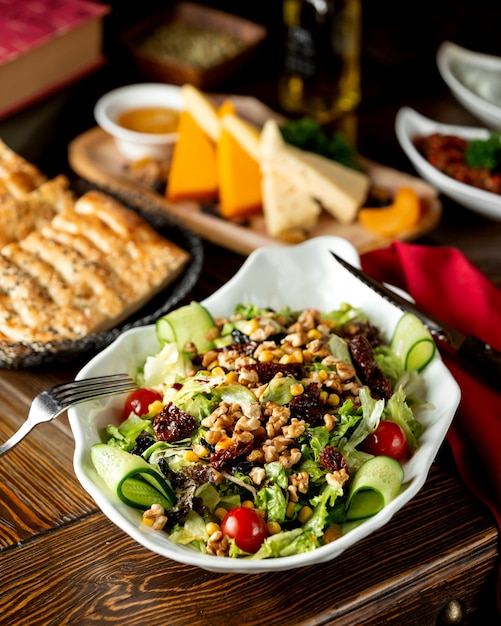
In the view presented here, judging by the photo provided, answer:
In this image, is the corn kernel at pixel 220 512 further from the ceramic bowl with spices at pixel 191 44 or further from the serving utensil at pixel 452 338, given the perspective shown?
the ceramic bowl with spices at pixel 191 44

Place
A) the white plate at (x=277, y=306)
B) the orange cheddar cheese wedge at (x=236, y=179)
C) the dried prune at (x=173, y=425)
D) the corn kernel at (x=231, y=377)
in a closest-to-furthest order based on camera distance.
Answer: the white plate at (x=277, y=306) < the dried prune at (x=173, y=425) < the corn kernel at (x=231, y=377) < the orange cheddar cheese wedge at (x=236, y=179)

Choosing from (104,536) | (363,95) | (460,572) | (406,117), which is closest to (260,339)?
(104,536)

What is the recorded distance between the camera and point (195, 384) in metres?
2.12

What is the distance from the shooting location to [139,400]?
85.4 inches

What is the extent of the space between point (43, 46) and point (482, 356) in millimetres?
2471

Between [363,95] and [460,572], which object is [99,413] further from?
[363,95]

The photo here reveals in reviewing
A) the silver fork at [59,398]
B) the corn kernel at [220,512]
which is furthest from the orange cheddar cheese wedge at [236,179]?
the corn kernel at [220,512]

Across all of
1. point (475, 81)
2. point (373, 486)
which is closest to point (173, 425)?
point (373, 486)

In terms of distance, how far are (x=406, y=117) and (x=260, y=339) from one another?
2011mm

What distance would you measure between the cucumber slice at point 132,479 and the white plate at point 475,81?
2953 millimetres

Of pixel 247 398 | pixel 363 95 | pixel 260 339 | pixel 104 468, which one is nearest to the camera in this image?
pixel 104 468

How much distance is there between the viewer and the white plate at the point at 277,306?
1.76 metres

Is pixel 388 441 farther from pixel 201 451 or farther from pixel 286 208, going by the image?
pixel 286 208

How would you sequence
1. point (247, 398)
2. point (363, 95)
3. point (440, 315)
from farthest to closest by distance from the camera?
1. point (363, 95)
2. point (440, 315)
3. point (247, 398)
